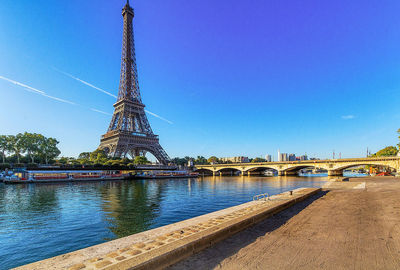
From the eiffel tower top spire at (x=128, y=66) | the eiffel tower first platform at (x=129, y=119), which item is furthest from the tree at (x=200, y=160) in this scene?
the eiffel tower top spire at (x=128, y=66)

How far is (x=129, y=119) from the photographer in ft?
329

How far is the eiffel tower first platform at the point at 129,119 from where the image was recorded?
88.2 m

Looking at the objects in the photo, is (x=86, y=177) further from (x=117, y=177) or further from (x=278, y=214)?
(x=278, y=214)

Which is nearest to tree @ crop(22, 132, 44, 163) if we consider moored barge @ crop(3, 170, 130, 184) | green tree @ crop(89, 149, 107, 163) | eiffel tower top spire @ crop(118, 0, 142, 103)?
green tree @ crop(89, 149, 107, 163)

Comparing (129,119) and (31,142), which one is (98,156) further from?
(31,142)

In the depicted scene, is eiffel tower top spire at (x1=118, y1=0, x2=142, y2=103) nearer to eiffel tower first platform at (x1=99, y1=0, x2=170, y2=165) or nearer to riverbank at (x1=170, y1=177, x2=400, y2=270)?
eiffel tower first platform at (x1=99, y1=0, x2=170, y2=165)

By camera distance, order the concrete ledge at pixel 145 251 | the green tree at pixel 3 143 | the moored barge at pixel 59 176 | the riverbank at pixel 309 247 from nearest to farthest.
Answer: the concrete ledge at pixel 145 251 < the riverbank at pixel 309 247 < the moored barge at pixel 59 176 < the green tree at pixel 3 143

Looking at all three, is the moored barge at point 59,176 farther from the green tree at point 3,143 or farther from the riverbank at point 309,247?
the riverbank at point 309,247

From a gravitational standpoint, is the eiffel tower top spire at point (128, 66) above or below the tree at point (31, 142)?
above

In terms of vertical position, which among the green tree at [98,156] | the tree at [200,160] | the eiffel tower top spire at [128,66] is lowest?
the tree at [200,160]

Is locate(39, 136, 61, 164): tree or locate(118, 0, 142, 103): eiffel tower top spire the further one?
locate(118, 0, 142, 103): eiffel tower top spire

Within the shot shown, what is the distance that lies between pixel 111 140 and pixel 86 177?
96.5 feet

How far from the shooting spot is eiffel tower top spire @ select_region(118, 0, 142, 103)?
99750 mm

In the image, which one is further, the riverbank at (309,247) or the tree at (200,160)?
the tree at (200,160)
